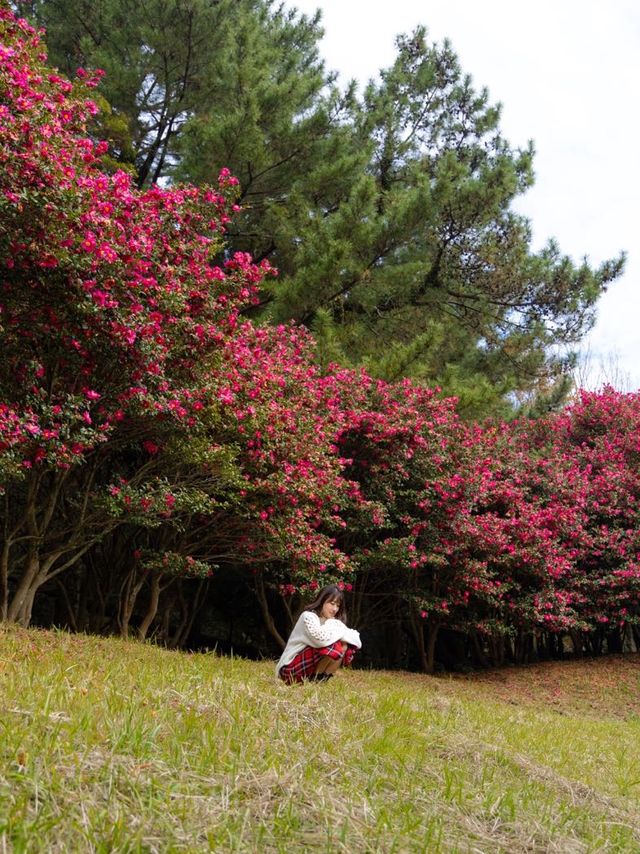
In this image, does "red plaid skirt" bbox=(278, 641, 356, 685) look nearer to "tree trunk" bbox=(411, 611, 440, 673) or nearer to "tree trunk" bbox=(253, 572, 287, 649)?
"tree trunk" bbox=(253, 572, 287, 649)

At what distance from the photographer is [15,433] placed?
5527mm

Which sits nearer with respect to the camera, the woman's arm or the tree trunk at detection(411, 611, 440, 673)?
the woman's arm

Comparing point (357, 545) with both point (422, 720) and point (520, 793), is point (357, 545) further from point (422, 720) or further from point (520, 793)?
point (520, 793)

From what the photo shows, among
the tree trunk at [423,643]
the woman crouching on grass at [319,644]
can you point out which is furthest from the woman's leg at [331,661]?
the tree trunk at [423,643]

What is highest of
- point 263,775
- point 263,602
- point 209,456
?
point 209,456

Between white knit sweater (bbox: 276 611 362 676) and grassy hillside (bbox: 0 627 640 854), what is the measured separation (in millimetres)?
485

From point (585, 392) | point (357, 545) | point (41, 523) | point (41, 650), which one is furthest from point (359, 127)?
point (41, 650)

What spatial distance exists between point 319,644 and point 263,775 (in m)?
2.65

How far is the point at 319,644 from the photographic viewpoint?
5.18 meters

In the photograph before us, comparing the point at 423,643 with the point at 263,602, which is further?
the point at 423,643

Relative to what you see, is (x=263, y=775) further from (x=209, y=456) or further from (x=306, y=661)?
(x=209, y=456)

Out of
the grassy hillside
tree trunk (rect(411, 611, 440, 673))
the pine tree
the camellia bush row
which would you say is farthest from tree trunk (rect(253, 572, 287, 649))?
the grassy hillside

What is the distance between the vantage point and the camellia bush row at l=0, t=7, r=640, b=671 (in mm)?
5926

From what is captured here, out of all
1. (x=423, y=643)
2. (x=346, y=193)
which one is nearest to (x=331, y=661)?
(x=423, y=643)
